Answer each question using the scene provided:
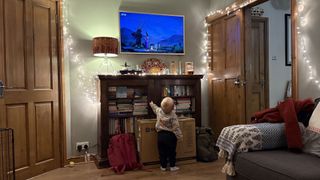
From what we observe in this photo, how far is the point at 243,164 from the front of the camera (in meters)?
2.03

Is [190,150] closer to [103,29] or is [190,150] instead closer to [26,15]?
[103,29]

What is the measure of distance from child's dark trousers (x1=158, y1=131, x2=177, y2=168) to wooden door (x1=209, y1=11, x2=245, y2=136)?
104 cm

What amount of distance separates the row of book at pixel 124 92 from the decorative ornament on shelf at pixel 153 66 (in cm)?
43

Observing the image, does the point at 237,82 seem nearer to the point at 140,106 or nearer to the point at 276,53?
the point at 140,106

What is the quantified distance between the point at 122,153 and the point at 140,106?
664 mm

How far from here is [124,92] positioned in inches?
138

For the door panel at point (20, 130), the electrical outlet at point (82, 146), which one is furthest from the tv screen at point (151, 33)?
the door panel at point (20, 130)

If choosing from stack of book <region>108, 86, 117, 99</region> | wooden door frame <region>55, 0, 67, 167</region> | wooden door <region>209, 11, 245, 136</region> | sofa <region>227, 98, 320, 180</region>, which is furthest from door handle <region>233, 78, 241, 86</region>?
wooden door frame <region>55, 0, 67, 167</region>

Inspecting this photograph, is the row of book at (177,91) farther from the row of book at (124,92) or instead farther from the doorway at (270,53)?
the doorway at (270,53)

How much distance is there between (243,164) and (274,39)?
10.5ft

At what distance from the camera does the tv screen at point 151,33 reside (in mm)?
3791

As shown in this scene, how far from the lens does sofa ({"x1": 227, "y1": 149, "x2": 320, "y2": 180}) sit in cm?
160

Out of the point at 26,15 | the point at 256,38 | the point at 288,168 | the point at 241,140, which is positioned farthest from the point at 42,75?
the point at 256,38

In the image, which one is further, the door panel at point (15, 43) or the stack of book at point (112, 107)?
the stack of book at point (112, 107)
